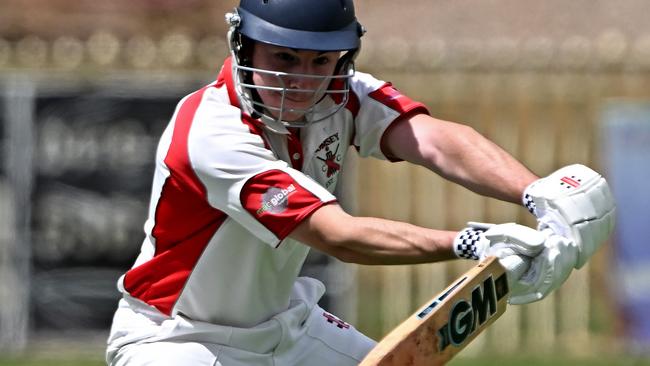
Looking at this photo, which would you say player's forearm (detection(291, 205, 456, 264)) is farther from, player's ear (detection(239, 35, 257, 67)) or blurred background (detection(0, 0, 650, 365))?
blurred background (detection(0, 0, 650, 365))

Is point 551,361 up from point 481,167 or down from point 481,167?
down

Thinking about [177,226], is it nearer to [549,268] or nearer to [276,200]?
[276,200]

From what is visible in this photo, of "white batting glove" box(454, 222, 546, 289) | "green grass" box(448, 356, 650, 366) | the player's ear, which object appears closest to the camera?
"white batting glove" box(454, 222, 546, 289)

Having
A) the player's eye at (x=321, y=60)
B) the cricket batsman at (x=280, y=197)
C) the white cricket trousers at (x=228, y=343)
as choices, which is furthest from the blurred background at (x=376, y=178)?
the player's eye at (x=321, y=60)

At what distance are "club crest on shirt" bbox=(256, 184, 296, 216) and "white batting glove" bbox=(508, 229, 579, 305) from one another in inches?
28.1

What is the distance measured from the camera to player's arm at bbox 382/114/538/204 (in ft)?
15.5

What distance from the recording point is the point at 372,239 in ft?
14.4

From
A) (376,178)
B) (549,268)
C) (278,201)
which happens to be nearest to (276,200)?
(278,201)

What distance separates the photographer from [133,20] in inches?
682

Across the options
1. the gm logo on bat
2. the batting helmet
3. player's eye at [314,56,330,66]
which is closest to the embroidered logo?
the batting helmet

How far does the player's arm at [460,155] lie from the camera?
4711 millimetres

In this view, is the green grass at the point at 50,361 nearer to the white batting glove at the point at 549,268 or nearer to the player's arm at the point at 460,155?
the player's arm at the point at 460,155

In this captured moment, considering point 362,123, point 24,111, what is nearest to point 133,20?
point 24,111

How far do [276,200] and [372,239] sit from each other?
12.3 inches
